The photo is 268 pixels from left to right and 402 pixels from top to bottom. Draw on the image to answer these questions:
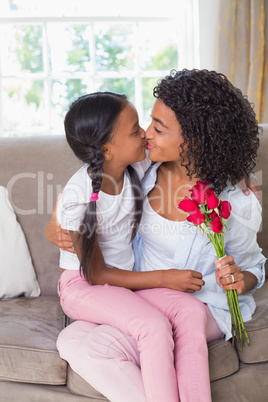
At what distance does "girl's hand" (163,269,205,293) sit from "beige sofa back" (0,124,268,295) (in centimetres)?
63

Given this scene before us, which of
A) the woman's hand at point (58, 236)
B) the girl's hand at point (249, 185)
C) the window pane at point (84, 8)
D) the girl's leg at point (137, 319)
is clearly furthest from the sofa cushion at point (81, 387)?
the window pane at point (84, 8)

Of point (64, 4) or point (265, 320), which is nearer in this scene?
point (265, 320)

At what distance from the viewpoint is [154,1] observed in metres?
3.64

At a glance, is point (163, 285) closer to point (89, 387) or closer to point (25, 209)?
point (89, 387)

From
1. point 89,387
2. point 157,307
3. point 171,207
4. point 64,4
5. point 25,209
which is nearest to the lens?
point 89,387

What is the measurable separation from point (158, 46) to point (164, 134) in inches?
85.3

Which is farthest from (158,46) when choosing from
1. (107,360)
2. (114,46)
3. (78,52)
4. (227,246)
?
(107,360)

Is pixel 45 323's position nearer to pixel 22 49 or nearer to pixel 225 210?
pixel 225 210

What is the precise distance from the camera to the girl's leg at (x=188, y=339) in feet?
4.81

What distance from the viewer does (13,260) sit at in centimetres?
210

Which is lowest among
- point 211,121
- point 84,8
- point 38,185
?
point 38,185

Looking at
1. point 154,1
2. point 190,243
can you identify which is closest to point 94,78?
point 154,1

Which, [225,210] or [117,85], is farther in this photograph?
[117,85]

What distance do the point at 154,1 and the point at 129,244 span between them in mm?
2312
